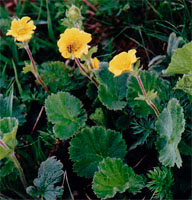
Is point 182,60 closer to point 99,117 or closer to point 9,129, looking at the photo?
point 99,117

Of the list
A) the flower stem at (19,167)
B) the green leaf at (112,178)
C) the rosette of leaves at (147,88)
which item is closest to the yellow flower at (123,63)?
the rosette of leaves at (147,88)

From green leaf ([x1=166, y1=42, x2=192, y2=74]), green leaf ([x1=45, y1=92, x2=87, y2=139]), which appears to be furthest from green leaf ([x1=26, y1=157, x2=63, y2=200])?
green leaf ([x1=166, y1=42, x2=192, y2=74])

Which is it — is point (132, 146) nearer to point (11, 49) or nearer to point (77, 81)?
point (77, 81)

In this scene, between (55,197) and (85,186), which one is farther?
(85,186)

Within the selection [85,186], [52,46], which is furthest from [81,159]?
[52,46]

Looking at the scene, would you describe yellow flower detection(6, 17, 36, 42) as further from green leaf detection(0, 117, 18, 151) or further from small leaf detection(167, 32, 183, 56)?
small leaf detection(167, 32, 183, 56)

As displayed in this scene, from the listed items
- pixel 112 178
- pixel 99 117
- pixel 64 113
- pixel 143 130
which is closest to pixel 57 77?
pixel 64 113
